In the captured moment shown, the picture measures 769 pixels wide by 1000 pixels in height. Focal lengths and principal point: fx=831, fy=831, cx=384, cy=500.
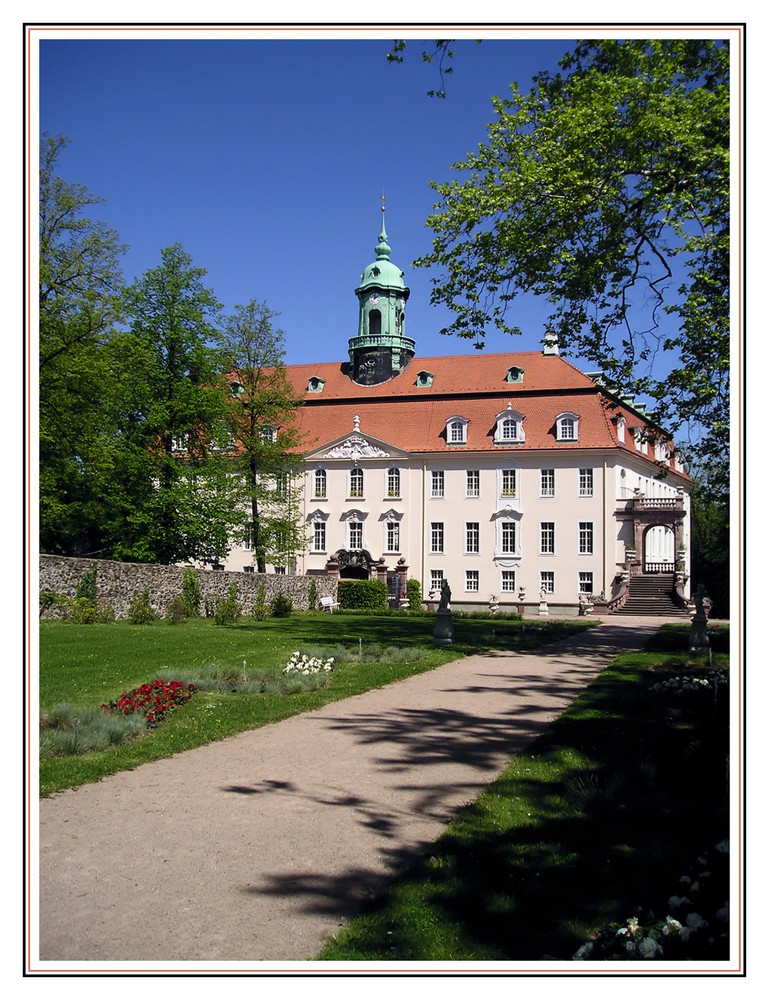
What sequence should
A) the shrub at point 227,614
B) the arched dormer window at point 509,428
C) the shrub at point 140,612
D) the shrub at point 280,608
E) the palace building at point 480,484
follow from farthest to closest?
the arched dormer window at point 509,428 < the palace building at point 480,484 < the shrub at point 280,608 < the shrub at point 227,614 < the shrub at point 140,612

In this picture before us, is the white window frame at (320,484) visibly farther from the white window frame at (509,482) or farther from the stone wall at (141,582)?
the stone wall at (141,582)

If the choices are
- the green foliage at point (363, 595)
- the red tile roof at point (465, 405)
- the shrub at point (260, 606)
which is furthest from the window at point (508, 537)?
the shrub at point (260, 606)

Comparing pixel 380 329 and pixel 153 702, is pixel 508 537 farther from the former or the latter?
pixel 153 702

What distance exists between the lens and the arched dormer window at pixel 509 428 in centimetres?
4134

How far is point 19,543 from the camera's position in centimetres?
408

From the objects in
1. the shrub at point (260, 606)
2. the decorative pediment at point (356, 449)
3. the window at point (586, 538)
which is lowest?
the shrub at point (260, 606)

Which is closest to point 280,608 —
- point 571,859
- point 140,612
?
point 140,612

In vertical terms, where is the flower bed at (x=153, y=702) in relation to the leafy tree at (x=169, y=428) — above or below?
below

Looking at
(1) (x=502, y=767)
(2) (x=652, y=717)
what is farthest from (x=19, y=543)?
(2) (x=652, y=717)

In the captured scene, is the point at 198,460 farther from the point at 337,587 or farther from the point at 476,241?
the point at 476,241

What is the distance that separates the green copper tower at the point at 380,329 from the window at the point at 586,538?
543 inches

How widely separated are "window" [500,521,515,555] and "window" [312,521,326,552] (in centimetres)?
951

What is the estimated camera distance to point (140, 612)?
23.7 meters
